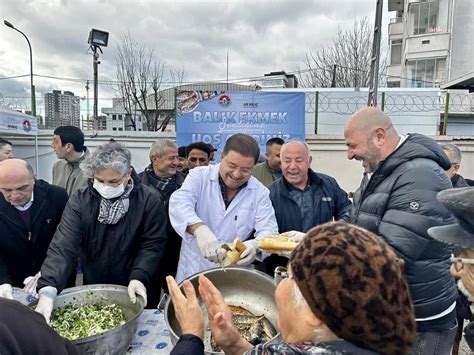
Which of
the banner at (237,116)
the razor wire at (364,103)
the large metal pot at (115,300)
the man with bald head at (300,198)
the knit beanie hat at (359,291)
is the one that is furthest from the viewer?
the razor wire at (364,103)

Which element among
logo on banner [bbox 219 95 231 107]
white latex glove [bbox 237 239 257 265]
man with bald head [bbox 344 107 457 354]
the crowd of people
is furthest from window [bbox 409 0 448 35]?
white latex glove [bbox 237 239 257 265]

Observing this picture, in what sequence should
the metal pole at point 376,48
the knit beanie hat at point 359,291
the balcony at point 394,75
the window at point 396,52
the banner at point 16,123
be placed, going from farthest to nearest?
the window at point 396,52
the balcony at point 394,75
the banner at point 16,123
the metal pole at point 376,48
the knit beanie hat at point 359,291

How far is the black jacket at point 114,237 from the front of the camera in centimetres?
207

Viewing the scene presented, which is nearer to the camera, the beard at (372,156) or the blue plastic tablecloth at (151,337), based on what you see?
the blue plastic tablecloth at (151,337)

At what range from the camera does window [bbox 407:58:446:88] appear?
2191cm

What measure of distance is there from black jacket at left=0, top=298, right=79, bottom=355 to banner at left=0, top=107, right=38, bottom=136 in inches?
279

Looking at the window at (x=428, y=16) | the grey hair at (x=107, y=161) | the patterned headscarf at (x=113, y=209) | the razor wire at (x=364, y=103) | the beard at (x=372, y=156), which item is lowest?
the patterned headscarf at (x=113, y=209)

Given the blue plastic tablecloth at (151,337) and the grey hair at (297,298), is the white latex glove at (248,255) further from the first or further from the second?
the grey hair at (297,298)

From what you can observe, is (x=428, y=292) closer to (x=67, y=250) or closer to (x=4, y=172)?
(x=67, y=250)

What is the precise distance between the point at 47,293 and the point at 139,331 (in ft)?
1.54

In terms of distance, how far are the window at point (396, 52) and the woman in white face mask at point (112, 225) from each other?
28.7m

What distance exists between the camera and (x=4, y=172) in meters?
2.21

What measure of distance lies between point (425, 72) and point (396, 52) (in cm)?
505

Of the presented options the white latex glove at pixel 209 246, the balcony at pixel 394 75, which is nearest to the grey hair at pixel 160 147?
the white latex glove at pixel 209 246
